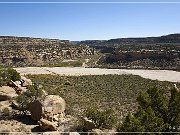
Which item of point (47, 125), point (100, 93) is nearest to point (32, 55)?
point (100, 93)

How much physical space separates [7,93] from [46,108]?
27.9 ft

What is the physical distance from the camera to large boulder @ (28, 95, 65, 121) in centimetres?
2919

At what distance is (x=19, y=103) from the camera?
106 feet

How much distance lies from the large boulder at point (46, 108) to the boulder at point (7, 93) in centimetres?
544

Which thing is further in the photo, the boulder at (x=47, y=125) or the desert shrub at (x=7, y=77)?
the desert shrub at (x=7, y=77)

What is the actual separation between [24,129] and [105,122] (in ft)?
21.4

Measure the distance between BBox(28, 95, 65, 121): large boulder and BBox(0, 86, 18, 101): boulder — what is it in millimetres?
5436

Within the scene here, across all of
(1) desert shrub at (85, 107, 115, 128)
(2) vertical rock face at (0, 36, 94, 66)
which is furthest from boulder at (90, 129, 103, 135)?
(2) vertical rock face at (0, 36, 94, 66)

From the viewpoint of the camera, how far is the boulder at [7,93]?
116ft

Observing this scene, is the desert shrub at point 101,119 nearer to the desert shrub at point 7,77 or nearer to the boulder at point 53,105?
the boulder at point 53,105

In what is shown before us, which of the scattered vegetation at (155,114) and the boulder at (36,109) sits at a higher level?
the scattered vegetation at (155,114)

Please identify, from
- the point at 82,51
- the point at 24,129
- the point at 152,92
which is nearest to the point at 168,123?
the point at 152,92

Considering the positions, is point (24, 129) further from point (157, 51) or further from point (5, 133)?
point (157, 51)

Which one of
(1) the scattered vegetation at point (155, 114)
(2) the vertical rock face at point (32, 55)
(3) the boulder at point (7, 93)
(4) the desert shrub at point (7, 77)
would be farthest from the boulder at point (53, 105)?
(2) the vertical rock face at point (32, 55)
